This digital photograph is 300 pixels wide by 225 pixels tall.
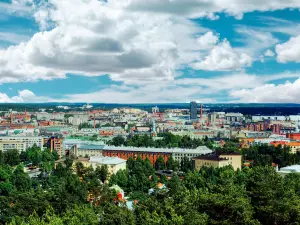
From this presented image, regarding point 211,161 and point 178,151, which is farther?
point 178,151

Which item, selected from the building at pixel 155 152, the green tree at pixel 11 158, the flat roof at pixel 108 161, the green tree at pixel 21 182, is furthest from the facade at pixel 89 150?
the green tree at pixel 21 182

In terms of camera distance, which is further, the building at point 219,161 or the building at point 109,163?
the building at point 219,161

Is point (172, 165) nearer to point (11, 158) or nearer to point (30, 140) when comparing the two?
point (11, 158)

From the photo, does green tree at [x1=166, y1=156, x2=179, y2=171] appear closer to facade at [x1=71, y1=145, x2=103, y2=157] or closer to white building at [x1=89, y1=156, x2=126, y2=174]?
white building at [x1=89, y1=156, x2=126, y2=174]

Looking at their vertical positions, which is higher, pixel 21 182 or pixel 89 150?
pixel 21 182

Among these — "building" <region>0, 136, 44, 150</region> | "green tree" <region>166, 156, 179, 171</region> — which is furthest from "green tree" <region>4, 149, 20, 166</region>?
"building" <region>0, 136, 44, 150</region>

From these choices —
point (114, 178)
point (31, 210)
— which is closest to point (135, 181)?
point (114, 178)

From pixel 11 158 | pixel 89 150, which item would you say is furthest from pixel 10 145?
pixel 11 158

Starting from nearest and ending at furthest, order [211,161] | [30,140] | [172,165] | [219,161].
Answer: [219,161] → [211,161] → [172,165] → [30,140]

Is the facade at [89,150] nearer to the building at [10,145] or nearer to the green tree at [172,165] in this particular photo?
the building at [10,145]
